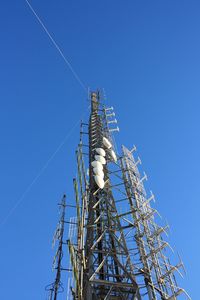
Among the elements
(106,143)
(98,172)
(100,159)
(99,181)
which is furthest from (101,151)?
(99,181)

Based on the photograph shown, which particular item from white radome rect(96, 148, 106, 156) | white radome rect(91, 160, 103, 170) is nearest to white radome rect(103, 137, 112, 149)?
white radome rect(96, 148, 106, 156)

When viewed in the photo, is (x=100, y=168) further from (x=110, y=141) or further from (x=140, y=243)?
(x=140, y=243)

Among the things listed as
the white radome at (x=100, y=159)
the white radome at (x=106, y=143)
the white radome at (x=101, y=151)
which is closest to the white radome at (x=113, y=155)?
the white radome at (x=106, y=143)

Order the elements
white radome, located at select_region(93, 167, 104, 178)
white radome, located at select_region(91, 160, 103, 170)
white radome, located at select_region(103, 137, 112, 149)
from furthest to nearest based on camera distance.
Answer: white radome, located at select_region(103, 137, 112, 149) < white radome, located at select_region(91, 160, 103, 170) < white radome, located at select_region(93, 167, 104, 178)

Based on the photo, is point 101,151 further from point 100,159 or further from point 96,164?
point 96,164

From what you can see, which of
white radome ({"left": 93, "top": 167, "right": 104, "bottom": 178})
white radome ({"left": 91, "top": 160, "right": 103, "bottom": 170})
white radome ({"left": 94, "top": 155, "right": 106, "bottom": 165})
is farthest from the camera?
white radome ({"left": 94, "top": 155, "right": 106, "bottom": 165})

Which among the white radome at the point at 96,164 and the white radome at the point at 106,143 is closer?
the white radome at the point at 96,164

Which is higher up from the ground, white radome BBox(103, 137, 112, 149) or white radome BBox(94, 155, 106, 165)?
white radome BBox(103, 137, 112, 149)

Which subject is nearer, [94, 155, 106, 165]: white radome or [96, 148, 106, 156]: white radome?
[94, 155, 106, 165]: white radome

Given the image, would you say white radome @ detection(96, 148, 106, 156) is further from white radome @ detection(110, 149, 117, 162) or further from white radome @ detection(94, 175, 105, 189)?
white radome @ detection(94, 175, 105, 189)

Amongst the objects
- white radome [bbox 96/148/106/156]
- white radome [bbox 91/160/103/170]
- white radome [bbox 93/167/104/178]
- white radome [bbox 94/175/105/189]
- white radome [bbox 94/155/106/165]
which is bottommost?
white radome [bbox 94/175/105/189]

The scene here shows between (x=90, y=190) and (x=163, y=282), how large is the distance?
604 centimetres

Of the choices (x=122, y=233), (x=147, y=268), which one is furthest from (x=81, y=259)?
(x=147, y=268)

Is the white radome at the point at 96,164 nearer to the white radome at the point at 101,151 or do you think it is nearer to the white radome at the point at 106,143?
the white radome at the point at 101,151
